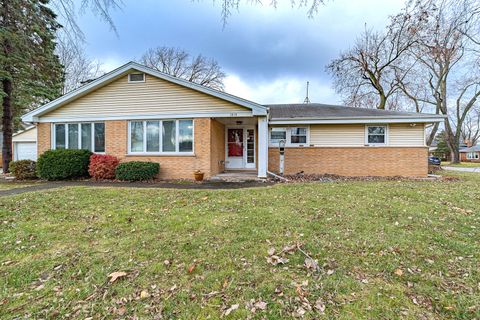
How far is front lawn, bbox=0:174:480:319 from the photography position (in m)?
2.44

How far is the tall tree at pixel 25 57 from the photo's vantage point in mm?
4199

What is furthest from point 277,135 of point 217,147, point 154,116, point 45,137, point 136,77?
point 45,137

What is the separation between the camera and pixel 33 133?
741 inches

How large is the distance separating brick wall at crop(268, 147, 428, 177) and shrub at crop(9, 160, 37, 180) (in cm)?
1125

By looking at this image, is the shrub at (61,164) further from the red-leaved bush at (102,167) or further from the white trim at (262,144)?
the white trim at (262,144)

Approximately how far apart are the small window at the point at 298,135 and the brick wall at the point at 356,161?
460 millimetres

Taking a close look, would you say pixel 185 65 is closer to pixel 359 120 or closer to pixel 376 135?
pixel 359 120

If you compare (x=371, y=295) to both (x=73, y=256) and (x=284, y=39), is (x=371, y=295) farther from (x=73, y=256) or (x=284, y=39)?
(x=284, y=39)

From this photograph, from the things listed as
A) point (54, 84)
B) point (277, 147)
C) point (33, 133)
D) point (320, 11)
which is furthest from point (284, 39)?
point (33, 133)

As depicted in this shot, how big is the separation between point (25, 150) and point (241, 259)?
23344mm

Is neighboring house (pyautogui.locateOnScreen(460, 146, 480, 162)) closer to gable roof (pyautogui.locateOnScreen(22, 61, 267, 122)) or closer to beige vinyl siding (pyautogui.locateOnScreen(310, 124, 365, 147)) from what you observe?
beige vinyl siding (pyautogui.locateOnScreen(310, 124, 365, 147))

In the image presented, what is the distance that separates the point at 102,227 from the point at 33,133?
20192mm

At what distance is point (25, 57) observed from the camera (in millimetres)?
6320

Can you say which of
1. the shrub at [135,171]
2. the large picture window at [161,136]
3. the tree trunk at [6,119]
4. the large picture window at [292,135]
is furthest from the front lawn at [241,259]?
the tree trunk at [6,119]
